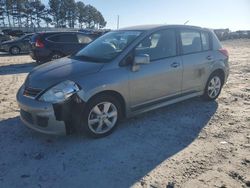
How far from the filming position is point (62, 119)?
4.77 metres

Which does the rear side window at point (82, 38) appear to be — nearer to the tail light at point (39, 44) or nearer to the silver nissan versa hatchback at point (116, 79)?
the tail light at point (39, 44)

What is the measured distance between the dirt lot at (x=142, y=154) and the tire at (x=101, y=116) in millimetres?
158

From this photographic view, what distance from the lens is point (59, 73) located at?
5.10 metres

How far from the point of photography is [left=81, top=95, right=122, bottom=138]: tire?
4.95 meters

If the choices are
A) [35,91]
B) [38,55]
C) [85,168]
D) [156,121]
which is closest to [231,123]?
[156,121]

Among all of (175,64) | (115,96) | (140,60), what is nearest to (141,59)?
(140,60)

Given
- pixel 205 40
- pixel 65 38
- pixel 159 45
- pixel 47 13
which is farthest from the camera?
pixel 47 13

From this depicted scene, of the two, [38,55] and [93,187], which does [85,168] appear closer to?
[93,187]

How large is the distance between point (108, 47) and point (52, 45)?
8514 mm

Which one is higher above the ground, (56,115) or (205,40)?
(205,40)

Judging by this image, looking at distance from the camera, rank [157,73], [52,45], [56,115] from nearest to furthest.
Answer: [56,115]
[157,73]
[52,45]

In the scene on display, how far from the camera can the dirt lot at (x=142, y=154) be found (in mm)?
3967

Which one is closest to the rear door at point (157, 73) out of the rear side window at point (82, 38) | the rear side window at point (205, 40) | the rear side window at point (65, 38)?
the rear side window at point (205, 40)

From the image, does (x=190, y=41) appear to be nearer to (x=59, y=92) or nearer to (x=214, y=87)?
(x=214, y=87)
